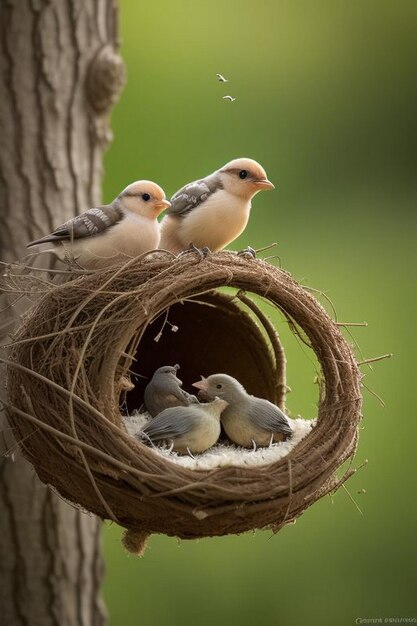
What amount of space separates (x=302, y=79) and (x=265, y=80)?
0.24 m

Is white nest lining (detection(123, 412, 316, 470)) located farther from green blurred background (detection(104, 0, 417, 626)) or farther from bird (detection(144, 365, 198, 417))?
green blurred background (detection(104, 0, 417, 626))

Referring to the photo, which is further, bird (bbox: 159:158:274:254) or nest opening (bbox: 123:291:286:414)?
nest opening (bbox: 123:291:286:414)

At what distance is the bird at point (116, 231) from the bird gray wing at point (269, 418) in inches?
14.8

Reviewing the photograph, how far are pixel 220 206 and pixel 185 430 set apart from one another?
1.55 ft

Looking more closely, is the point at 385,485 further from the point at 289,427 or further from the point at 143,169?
the point at 289,427

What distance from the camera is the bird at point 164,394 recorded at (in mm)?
2188

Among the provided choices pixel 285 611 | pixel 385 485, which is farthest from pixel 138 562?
pixel 385 485

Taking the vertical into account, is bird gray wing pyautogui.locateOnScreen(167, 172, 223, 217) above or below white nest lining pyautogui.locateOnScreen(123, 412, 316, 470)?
above

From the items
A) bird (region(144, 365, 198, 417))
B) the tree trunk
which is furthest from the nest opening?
the tree trunk

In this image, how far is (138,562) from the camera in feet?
15.2

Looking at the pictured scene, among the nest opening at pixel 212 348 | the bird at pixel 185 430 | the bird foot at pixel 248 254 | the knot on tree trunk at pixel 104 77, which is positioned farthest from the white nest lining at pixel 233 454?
the knot on tree trunk at pixel 104 77

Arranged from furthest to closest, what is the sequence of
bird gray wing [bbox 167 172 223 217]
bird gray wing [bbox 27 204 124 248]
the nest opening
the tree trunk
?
the tree trunk < the nest opening < bird gray wing [bbox 167 172 223 217] < bird gray wing [bbox 27 204 124 248]

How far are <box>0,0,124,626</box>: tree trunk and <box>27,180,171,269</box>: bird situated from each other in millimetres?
→ 628

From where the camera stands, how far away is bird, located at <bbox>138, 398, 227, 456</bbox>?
1953mm
